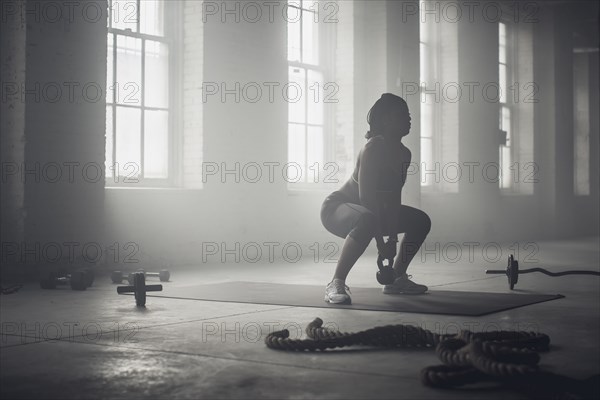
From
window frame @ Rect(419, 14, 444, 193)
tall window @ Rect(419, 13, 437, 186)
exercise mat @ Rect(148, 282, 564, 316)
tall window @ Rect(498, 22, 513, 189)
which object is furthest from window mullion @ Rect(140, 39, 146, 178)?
tall window @ Rect(498, 22, 513, 189)

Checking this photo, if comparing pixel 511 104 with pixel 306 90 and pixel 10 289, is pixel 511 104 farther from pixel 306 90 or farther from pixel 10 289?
pixel 10 289

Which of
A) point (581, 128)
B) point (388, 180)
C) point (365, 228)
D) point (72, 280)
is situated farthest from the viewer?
point (581, 128)

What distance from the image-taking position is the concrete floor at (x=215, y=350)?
2.62m

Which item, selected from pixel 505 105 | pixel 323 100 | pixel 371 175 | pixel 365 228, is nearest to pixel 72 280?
pixel 365 228

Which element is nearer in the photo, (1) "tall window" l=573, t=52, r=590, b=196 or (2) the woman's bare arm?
(2) the woman's bare arm

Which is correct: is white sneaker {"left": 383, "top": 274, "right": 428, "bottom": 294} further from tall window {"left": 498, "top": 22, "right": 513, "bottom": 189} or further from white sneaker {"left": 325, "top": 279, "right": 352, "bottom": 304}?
tall window {"left": 498, "top": 22, "right": 513, "bottom": 189}

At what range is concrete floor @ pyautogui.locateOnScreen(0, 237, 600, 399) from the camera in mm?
2623

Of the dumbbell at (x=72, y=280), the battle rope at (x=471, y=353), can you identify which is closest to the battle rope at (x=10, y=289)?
the dumbbell at (x=72, y=280)

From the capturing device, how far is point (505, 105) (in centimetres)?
1407

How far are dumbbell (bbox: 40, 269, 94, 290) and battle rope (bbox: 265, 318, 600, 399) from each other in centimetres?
279

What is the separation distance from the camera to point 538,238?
1417 centimetres

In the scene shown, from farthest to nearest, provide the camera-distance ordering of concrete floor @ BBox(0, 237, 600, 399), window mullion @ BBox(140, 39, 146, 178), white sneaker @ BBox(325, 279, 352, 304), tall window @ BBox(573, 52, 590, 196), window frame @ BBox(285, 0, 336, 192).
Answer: tall window @ BBox(573, 52, 590, 196), window frame @ BBox(285, 0, 336, 192), window mullion @ BBox(140, 39, 146, 178), white sneaker @ BBox(325, 279, 352, 304), concrete floor @ BBox(0, 237, 600, 399)

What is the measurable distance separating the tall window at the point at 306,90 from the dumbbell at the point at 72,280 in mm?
4130

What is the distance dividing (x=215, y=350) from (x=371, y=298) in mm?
2008
